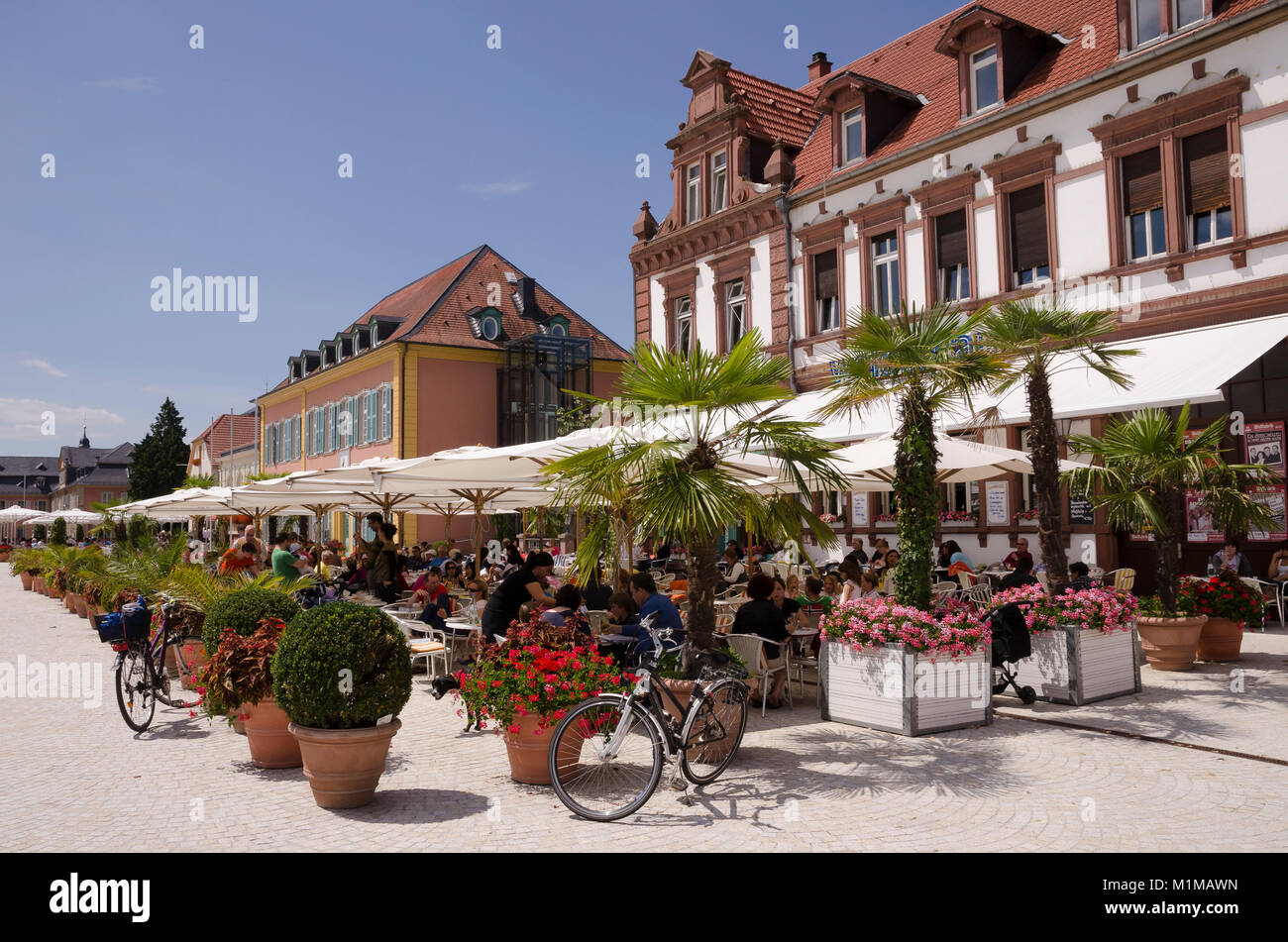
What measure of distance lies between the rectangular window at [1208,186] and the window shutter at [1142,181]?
0.40 metres

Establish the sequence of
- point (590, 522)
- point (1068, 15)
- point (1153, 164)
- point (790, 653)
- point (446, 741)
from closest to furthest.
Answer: point (590, 522) → point (446, 741) → point (790, 653) → point (1153, 164) → point (1068, 15)

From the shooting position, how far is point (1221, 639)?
11.0 m

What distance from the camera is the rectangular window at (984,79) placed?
17734 millimetres

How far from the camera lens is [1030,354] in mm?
10602

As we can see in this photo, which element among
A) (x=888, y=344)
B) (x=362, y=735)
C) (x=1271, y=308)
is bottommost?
(x=362, y=735)

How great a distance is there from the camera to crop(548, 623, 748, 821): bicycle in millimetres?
5867

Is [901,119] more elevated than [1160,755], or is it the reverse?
[901,119]

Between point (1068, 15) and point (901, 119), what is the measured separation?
3.55m

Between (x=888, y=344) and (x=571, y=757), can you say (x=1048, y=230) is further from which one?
(x=571, y=757)

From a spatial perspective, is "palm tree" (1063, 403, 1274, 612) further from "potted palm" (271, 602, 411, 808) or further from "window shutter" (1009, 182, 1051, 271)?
"potted palm" (271, 602, 411, 808)

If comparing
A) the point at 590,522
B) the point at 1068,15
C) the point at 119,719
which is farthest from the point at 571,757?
the point at 1068,15

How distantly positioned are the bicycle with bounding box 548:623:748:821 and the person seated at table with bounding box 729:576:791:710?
221 centimetres

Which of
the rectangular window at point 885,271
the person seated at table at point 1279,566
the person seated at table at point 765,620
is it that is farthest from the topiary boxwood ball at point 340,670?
the rectangular window at point 885,271

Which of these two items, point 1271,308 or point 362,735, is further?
point 1271,308
